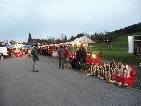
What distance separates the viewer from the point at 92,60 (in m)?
14.1

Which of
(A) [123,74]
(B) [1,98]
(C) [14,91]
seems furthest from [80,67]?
(B) [1,98]

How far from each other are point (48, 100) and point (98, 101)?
1.56 meters

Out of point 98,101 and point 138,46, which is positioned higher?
point 138,46

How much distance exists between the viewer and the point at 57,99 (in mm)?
4844

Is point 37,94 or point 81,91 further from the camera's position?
point 81,91

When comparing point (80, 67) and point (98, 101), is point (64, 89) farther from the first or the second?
point (80, 67)

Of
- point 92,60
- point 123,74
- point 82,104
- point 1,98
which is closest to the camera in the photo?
point 82,104

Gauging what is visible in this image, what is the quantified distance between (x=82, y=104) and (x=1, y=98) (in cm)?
274

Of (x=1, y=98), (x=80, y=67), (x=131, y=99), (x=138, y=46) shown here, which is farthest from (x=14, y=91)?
(x=138, y=46)

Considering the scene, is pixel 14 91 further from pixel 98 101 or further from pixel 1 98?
pixel 98 101

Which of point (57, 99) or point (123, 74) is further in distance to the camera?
point (123, 74)

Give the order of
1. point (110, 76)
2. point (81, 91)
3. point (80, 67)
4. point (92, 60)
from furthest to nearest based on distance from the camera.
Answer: point (92, 60) < point (80, 67) < point (110, 76) < point (81, 91)

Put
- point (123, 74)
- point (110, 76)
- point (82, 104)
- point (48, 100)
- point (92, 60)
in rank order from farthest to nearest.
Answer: point (92, 60), point (110, 76), point (123, 74), point (48, 100), point (82, 104)

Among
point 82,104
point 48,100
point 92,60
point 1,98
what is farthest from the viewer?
point 92,60
